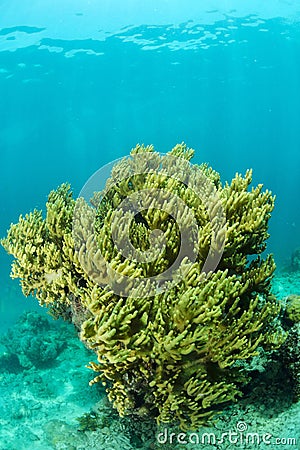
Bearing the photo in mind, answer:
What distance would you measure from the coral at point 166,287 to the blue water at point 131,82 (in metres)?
20.5

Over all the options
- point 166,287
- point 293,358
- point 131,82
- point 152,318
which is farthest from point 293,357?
point 131,82

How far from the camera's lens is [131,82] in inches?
2222

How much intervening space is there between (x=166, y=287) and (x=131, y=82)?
188 feet

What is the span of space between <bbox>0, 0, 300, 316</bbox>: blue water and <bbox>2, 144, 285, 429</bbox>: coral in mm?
20505

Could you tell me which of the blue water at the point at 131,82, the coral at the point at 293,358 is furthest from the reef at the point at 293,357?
the blue water at the point at 131,82

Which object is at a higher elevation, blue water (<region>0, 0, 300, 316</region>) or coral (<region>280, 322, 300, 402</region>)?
blue water (<region>0, 0, 300, 316</region>)

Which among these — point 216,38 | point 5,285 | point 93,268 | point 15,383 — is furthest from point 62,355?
point 216,38

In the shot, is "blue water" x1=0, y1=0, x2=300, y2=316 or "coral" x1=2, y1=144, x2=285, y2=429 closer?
"coral" x1=2, y1=144, x2=285, y2=429

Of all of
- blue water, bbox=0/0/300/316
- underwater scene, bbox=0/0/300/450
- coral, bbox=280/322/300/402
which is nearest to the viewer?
underwater scene, bbox=0/0/300/450

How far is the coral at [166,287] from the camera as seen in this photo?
3863mm

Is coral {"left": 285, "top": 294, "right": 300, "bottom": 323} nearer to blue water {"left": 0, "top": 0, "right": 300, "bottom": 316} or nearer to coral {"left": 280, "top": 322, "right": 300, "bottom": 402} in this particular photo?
coral {"left": 280, "top": 322, "right": 300, "bottom": 402}

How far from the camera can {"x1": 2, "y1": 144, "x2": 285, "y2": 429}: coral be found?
3863mm

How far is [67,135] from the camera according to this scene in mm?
79438

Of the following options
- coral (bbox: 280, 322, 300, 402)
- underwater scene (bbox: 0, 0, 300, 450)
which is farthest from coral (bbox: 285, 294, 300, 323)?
coral (bbox: 280, 322, 300, 402)
